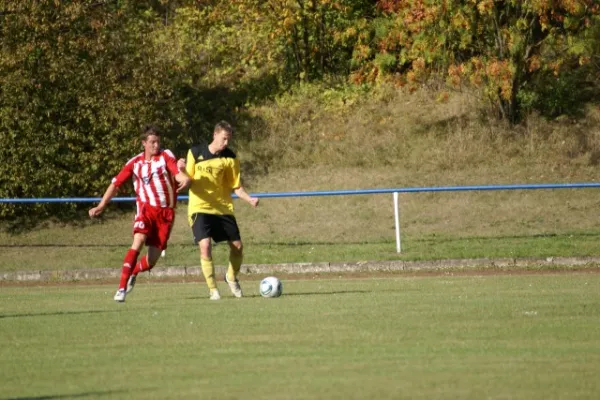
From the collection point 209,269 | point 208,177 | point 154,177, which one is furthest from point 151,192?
point 209,269

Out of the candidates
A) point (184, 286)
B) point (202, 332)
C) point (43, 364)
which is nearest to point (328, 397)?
point (43, 364)

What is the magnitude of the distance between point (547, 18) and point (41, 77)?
37.9 feet

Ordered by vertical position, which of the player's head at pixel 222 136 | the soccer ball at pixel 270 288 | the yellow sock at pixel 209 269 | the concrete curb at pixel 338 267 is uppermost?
the player's head at pixel 222 136

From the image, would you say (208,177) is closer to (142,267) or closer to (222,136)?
(222,136)

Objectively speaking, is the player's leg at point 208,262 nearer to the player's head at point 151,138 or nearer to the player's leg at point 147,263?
the player's leg at point 147,263

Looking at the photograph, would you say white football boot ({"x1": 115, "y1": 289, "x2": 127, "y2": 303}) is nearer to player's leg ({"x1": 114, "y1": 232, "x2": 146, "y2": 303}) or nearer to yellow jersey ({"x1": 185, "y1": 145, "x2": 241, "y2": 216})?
Answer: player's leg ({"x1": 114, "y1": 232, "x2": 146, "y2": 303})

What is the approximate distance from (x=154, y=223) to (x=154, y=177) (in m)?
0.58

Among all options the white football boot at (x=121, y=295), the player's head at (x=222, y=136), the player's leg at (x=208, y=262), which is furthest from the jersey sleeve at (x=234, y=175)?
the white football boot at (x=121, y=295)

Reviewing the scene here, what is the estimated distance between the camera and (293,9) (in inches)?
1351

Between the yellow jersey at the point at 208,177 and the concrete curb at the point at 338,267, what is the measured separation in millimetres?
8441

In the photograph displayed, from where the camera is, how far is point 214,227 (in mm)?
15805

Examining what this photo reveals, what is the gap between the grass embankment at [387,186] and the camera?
26547mm

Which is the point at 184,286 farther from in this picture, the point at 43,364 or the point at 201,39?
the point at 201,39

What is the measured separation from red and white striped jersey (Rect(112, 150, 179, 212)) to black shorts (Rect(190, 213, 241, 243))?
16.7 inches
